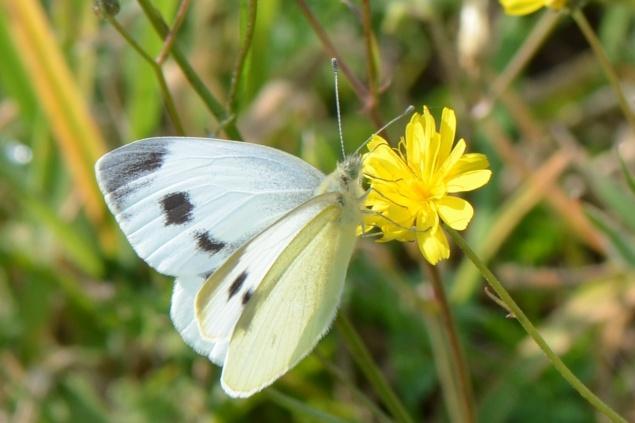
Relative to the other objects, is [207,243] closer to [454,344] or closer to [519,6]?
[454,344]

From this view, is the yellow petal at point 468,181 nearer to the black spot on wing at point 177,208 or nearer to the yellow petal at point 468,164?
the yellow petal at point 468,164

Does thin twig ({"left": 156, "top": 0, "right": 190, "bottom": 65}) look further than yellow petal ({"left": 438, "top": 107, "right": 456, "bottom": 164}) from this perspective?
Yes

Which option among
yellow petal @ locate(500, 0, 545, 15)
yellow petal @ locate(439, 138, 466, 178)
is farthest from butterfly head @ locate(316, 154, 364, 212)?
yellow petal @ locate(500, 0, 545, 15)

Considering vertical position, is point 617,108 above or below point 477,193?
above

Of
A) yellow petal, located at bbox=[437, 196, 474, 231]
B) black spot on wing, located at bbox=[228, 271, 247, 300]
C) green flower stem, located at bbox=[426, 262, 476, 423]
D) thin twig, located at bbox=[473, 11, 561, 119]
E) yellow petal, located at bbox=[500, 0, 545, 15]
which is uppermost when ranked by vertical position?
thin twig, located at bbox=[473, 11, 561, 119]

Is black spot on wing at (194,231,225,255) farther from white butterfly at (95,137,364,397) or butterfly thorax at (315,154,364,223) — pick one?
butterfly thorax at (315,154,364,223)

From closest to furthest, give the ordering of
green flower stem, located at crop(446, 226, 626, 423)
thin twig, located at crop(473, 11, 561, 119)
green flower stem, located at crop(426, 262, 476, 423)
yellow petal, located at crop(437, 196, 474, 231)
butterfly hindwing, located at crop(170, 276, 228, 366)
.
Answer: green flower stem, located at crop(446, 226, 626, 423) < yellow petal, located at crop(437, 196, 474, 231) < butterfly hindwing, located at crop(170, 276, 228, 366) < green flower stem, located at crop(426, 262, 476, 423) < thin twig, located at crop(473, 11, 561, 119)

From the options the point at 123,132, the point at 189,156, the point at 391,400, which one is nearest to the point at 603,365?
the point at 391,400

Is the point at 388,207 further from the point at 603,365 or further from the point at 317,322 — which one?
the point at 603,365
